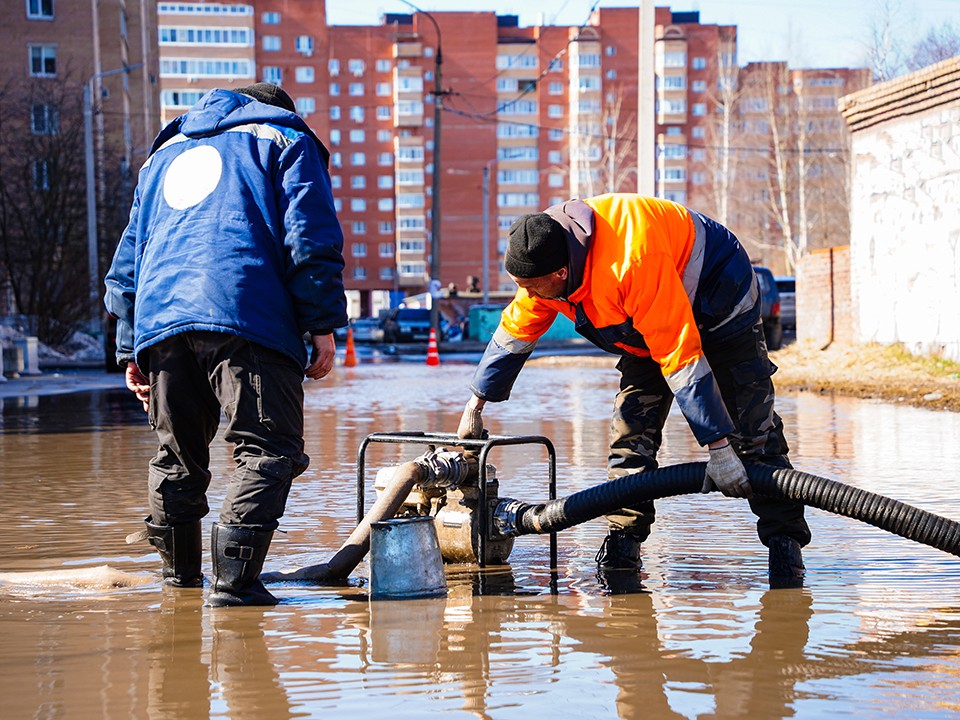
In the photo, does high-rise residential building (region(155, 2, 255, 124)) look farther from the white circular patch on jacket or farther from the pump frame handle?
the white circular patch on jacket

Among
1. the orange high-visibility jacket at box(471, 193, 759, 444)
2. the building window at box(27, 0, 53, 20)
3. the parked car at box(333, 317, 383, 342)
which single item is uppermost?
the building window at box(27, 0, 53, 20)

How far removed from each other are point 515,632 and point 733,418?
1.42m

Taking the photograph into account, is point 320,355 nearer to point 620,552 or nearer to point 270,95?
point 270,95

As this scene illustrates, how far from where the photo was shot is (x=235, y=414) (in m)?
4.58

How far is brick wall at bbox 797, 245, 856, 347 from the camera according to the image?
840 inches

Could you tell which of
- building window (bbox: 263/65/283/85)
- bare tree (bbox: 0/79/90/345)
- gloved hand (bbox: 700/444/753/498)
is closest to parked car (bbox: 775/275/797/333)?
bare tree (bbox: 0/79/90/345)

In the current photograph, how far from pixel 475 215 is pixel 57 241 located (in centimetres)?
7278

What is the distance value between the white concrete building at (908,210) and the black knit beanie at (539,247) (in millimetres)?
14206

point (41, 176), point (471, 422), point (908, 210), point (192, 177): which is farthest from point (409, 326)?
point (192, 177)

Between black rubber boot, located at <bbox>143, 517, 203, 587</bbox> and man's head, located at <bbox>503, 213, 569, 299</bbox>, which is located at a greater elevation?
man's head, located at <bbox>503, 213, 569, 299</bbox>

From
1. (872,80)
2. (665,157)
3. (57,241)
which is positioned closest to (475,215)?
(665,157)

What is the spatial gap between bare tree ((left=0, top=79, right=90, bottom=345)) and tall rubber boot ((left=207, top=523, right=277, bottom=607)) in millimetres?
29758

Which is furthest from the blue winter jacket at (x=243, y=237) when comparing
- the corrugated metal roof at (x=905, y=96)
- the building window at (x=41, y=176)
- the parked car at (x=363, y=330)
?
the parked car at (x=363, y=330)

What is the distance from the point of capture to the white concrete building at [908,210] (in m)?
18.0
